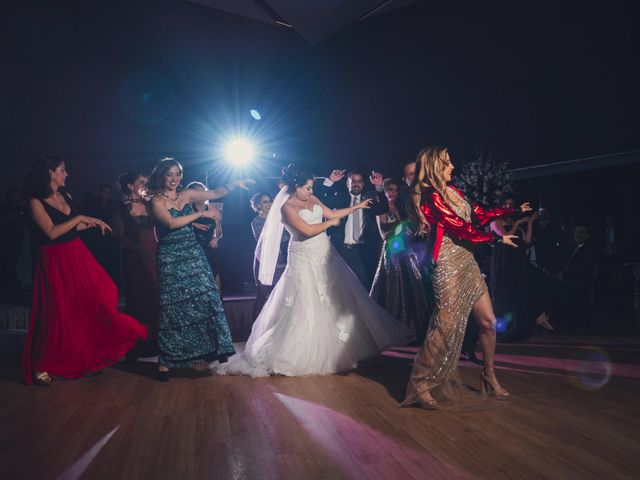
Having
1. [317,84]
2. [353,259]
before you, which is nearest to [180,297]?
[353,259]

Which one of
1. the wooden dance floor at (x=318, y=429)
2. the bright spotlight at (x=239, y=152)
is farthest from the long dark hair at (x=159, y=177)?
the bright spotlight at (x=239, y=152)

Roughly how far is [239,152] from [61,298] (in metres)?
5.72

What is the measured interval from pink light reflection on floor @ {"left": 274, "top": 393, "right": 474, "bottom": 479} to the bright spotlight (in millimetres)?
6717

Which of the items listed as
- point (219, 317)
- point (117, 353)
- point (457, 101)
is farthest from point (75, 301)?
point (457, 101)

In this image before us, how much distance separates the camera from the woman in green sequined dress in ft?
13.0

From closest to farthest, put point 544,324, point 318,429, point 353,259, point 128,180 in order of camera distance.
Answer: point 318,429 < point 128,180 < point 353,259 < point 544,324

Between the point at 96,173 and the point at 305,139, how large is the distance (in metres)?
3.41

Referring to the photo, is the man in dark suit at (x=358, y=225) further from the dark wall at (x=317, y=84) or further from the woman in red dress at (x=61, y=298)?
the dark wall at (x=317, y=84)

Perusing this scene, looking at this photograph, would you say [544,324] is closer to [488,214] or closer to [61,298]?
[488,214]

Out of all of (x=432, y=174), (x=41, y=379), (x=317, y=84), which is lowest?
(x=41, y=379)

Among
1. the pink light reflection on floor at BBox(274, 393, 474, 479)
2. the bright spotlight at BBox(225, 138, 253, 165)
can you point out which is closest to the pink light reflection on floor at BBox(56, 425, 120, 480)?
the pink light reflection on floor at BBox(274, 393, 474, 479)

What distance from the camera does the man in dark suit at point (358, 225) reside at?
17.8 feet

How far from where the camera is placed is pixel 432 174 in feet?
10.4

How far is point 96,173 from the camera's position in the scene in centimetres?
841
